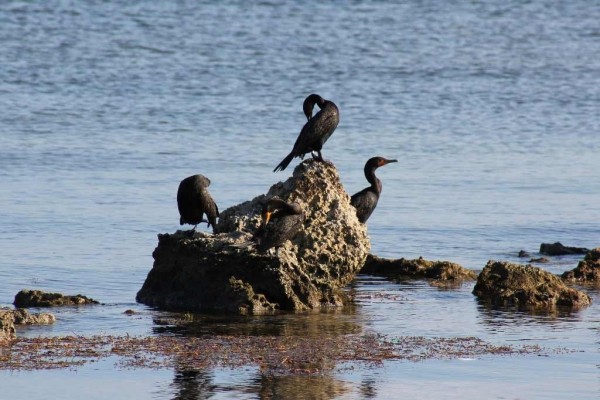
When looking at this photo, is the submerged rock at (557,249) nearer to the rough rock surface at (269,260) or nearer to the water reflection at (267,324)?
the rough rock surface at (269,260)

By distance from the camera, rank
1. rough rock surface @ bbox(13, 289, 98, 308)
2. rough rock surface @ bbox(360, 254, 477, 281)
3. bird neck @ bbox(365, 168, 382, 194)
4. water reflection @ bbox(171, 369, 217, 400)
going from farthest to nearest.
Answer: bird neck @ bbox(365, 168, 382, 194) → rough rock surface @ bbox(360, 254, 477, 281) → rough rock surface @ bbox(13, 289, 98, 308) → water reflection @ bbox(171, 369, 217, 400)

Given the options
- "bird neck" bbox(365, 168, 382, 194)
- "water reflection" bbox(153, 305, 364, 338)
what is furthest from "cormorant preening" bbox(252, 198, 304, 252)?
"bird neck" bbox(365, 168, 382, 194)

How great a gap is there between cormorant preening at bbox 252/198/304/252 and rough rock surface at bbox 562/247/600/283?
3.11 metres

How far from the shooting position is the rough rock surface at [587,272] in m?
14.0

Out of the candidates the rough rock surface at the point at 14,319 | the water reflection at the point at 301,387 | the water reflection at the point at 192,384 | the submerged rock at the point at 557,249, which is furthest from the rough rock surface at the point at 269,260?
the submerged rock at the point at 557,249

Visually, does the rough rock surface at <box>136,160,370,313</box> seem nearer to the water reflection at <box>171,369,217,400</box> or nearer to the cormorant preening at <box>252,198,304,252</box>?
the cormorant preening at <box>252,198,304,252</box>

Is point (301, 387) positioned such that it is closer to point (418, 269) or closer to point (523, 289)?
point (523, 289)

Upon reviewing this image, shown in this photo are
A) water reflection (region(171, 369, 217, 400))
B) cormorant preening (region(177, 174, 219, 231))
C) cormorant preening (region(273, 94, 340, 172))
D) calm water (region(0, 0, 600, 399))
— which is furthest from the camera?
cormorant preening (region(273, 94, 340, 172))

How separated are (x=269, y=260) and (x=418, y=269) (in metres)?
2.58

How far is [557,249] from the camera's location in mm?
15758

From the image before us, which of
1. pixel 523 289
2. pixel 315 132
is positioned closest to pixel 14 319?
pixel 315 132

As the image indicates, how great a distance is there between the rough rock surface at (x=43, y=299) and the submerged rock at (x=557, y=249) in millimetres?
5700

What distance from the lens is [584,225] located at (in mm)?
17578

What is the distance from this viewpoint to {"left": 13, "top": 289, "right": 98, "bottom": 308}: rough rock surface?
40.7ft
